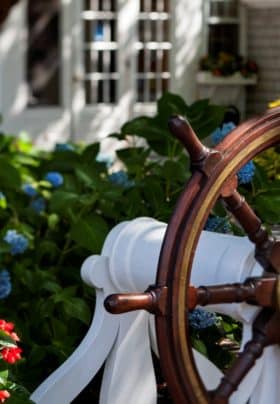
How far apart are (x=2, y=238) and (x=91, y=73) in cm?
892

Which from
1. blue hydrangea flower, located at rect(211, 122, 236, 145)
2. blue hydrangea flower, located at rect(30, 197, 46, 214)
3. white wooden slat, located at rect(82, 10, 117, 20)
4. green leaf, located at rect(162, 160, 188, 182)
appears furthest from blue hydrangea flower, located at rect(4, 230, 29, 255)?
white wooden slat, located at rect(82, 10, 117, 20)

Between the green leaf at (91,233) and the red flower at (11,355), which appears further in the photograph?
the green leaf at (91,233)

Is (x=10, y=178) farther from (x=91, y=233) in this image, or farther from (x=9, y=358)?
(x=9, y=358)

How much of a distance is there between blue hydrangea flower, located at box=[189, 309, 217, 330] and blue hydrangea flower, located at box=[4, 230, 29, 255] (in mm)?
935

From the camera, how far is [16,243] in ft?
11.0

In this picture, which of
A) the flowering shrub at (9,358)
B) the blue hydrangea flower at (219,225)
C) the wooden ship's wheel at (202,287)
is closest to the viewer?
the wooden ship's wheel at (202,287)

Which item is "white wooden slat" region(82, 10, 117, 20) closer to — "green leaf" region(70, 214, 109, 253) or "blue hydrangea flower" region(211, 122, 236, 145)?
"green leaf" region(70, 214, 109, 253)

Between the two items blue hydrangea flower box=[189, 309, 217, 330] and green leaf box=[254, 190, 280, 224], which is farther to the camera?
green leaf box=[254, 190, 280, 224]

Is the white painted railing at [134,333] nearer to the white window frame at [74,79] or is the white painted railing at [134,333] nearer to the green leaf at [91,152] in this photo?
the green leaf at [91,152]

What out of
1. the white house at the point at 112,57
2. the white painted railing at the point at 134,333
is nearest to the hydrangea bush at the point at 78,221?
the white painted railing at the point at 134,333

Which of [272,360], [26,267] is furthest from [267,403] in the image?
[26,267]

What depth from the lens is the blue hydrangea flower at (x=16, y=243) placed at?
11.0 ft

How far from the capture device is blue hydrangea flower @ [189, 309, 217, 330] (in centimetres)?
250

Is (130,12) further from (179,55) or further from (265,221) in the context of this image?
(265,221)
